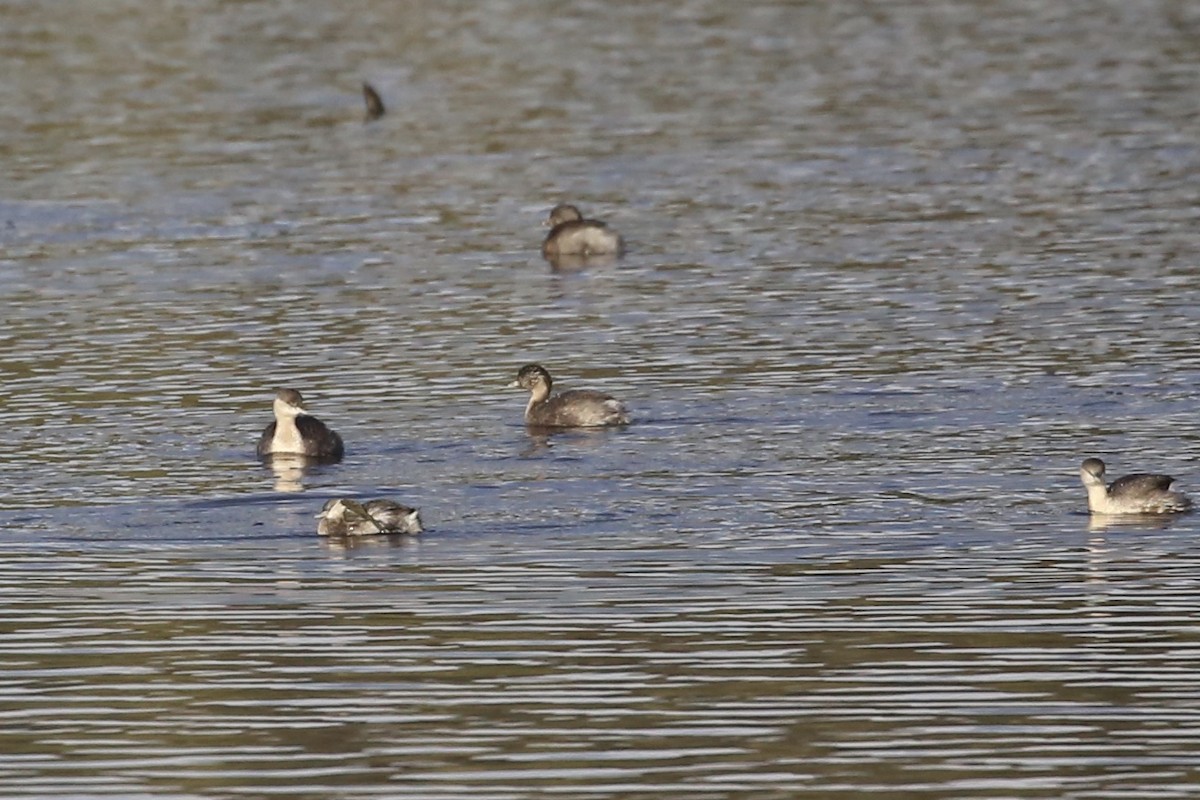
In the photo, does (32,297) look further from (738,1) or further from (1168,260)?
(738,1)

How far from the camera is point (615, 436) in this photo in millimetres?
21031

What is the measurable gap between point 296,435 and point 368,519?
9.32 ft

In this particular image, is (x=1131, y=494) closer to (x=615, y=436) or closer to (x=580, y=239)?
(x=615, y=436)

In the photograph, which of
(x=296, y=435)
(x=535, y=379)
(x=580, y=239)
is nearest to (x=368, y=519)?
(x=296, y=435)

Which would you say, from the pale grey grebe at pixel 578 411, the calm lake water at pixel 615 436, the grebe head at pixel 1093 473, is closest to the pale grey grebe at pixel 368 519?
the calm lake water at pixel 615 436

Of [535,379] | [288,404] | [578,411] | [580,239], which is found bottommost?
[578,411]

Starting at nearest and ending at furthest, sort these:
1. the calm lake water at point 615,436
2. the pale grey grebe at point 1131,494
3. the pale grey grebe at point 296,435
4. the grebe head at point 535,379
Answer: the calm lake water at point 615,436
the pale grey grebe at point 1131,494
the pale grey grebe at point 296,435
the grebe head at point 535,379

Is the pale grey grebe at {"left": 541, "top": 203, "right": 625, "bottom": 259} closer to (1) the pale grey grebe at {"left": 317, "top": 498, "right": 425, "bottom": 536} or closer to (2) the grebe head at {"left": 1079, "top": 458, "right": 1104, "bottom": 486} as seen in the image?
(1) the pale grey grebe at {"left": 317, "top": 498, "right": 425, "bottom": 536}

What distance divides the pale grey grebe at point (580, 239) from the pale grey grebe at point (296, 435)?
9.76m

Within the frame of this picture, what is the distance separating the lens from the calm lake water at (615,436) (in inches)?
495

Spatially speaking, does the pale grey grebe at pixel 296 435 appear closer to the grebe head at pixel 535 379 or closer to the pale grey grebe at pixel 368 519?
the grebe head at pixel 535 379

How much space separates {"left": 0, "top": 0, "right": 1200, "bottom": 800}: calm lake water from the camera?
12562mm

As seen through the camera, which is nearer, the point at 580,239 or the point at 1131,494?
the point at 1131,494

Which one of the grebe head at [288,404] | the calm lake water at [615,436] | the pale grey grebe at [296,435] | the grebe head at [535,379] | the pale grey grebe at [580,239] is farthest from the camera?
the pale grey grebe at [580,239]
